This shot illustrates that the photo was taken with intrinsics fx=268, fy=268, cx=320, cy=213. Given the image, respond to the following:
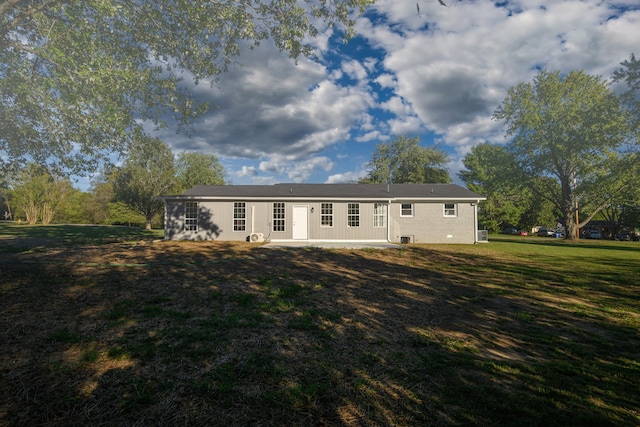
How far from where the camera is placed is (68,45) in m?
9.73

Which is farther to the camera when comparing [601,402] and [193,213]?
[193,213]

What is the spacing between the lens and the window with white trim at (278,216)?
18.3m

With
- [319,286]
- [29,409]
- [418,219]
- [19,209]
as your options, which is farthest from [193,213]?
[19,209]

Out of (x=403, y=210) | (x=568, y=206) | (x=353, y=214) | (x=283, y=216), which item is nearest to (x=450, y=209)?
(x=403, y=210)

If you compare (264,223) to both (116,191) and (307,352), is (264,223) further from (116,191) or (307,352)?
(116,191)

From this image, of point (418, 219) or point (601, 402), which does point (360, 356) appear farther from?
point (418, 219)

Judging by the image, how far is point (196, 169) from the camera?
48312mm

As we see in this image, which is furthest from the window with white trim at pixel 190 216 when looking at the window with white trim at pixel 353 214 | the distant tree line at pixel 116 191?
the window with white trim at pixel 353 214

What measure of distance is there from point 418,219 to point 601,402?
17.0m

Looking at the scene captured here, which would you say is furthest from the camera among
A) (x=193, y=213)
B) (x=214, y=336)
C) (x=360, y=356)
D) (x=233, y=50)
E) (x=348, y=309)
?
(x=193, y=213)

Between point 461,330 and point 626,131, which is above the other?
point 626,131

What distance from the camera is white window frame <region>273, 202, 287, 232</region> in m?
18.3

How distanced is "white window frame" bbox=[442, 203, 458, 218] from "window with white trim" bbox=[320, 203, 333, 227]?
8179 millimetres

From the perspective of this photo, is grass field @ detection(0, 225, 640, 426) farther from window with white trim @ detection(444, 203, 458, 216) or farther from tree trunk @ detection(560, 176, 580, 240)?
tree trunk @ detection(560, 176, 580, 240)
